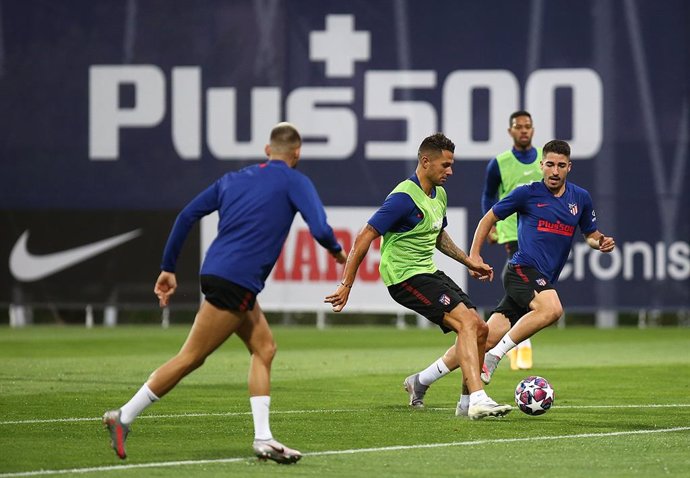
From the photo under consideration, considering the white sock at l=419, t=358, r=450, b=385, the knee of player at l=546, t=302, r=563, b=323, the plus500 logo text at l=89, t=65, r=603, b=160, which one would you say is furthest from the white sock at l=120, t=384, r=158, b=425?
the plus500 logo text at l=89, t=65, r=603, b=160

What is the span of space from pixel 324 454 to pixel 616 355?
36.7 ft

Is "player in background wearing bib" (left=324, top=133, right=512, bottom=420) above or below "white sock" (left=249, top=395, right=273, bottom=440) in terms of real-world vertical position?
above

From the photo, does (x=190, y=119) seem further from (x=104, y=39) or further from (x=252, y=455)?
(x=252, y=455)

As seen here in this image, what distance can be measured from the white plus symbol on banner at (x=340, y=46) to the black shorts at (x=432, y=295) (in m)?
13.9

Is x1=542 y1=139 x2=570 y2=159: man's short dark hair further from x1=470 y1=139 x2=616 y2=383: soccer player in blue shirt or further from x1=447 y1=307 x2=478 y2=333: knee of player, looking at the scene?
x1=447 y1=307 x2=478 y2=333: knee of player

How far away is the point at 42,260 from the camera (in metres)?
26.4

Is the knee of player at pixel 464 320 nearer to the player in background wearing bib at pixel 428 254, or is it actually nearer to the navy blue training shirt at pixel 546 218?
the player in background wearing bib at pixel 428 254

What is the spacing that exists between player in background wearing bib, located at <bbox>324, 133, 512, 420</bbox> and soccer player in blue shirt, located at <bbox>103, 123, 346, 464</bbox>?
7.03ft

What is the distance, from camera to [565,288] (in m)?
25.5

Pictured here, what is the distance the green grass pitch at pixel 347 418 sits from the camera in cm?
919

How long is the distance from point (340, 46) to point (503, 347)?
13.3m

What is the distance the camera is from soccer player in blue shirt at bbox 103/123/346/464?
9250 mm

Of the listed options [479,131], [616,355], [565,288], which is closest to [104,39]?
[479,131]

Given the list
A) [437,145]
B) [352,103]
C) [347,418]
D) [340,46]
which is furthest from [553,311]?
[340,46]
